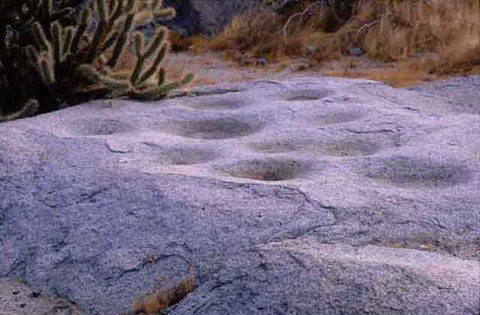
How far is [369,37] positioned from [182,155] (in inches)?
195

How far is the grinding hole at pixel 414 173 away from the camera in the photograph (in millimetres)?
3207

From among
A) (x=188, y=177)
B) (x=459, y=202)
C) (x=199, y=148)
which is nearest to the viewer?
(x=459, y=202)

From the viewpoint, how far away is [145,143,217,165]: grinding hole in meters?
3.63

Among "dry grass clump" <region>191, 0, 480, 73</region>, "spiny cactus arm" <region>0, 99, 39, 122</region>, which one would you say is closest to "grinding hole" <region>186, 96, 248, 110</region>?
"spiny cactus arm" <region>0, 99, 39, 122</region>

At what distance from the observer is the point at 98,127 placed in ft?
14.2

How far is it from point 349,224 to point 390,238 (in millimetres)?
163

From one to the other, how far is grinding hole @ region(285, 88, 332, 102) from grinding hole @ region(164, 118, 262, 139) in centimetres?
85

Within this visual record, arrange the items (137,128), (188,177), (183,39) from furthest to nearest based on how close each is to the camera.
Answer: (183,39) → (137,128) → (188,177)

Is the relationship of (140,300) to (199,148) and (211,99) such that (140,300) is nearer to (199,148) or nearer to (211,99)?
(199,148)

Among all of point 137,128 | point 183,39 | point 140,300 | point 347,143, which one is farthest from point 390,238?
point 183,39

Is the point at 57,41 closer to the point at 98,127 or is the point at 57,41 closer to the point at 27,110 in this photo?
the point at 27,110

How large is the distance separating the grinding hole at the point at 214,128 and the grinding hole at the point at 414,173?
1.05 m

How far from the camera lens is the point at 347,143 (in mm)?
3844

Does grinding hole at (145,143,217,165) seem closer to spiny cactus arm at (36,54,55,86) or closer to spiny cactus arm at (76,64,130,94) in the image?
spiny cactus arm at (76,64,130,94)
